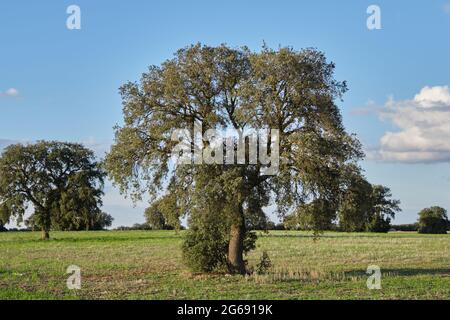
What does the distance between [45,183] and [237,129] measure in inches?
1941

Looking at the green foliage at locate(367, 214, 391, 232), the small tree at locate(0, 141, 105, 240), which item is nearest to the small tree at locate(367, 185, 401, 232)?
the green foliage at locate(367, 214, 391, 232)

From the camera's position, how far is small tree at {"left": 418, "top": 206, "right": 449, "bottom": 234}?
129125 millimetres

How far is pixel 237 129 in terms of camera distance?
29.6 m

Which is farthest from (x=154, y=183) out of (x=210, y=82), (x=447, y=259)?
(x=447, y=259)

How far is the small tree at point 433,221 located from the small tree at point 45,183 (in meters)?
78.4

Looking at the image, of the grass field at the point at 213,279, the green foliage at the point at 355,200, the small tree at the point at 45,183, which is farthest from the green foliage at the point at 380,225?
the green foliage at the point at 355,200

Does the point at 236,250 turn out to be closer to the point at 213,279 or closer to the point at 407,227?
the point at 213,279

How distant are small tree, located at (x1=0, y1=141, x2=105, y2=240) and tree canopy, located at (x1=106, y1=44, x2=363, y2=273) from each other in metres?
43.4

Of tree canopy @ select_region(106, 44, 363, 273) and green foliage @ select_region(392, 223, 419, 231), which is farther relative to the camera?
green foliage @ select_region(392, 223, 419, 231)

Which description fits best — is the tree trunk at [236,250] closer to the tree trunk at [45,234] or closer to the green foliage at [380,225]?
the tree trunk at [45,234]

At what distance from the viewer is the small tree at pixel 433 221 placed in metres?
129

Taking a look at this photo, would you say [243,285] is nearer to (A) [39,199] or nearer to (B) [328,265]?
(B) [328,265]

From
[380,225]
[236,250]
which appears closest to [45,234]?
[236,250]

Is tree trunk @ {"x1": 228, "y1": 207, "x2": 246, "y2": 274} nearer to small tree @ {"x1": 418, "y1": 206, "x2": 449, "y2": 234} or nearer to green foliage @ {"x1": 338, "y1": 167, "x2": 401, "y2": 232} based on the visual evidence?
green foliage @ {"x1": 338, "y1": 167, "x2": 401, "y2": 232}
